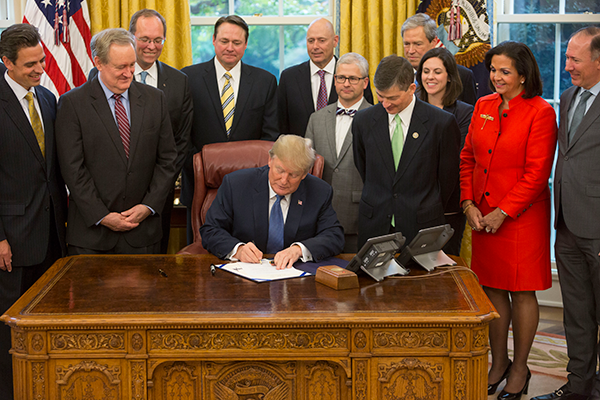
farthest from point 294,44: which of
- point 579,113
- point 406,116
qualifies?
point 579,113

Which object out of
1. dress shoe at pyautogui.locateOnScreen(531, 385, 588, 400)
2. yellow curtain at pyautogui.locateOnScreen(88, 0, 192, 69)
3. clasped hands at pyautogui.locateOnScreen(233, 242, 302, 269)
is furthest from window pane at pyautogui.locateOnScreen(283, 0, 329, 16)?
dress shoe at pyautogui.locateOnScreen(531, 385, 588, 400)

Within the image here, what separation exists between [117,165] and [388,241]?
1454mm

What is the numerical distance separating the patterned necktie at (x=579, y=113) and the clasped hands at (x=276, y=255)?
4.76ft

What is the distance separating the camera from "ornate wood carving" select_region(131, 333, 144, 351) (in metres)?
2.05

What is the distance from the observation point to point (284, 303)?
220 centimetres

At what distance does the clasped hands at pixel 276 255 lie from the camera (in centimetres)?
265

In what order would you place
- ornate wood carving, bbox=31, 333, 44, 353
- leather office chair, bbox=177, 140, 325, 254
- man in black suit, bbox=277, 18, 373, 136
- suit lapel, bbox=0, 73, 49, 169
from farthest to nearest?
man in black suit, bbox=277, 18, 373, 136
leather office chair, bbox=177, 140, 325, 254
suit lapel, bbox=0, 73, 49, 169
ornate wood carving, bbox=31, 333, 44, 353

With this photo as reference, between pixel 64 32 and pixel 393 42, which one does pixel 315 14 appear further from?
pixel 64 32

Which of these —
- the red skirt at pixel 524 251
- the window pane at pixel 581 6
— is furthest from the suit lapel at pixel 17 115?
the window pane at pixel 581 6

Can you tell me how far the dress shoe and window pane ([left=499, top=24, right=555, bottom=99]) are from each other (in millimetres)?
2723

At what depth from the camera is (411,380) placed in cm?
210

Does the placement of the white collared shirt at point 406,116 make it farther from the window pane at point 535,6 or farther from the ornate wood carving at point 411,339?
the window pane at point 535,6

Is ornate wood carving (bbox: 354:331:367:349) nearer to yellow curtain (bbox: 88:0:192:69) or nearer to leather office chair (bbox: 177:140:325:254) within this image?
leather office chair (bbox: 177:140:325:254)

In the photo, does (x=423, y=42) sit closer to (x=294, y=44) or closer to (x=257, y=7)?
(x=294, y=44)
